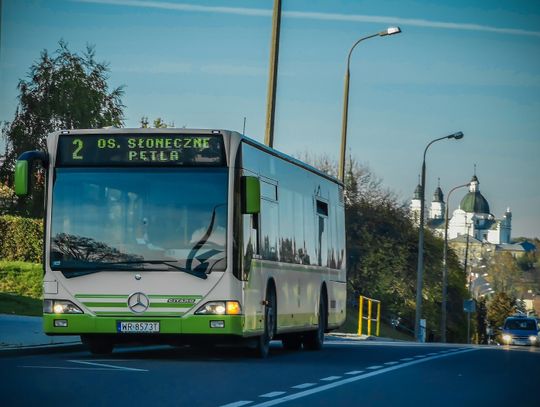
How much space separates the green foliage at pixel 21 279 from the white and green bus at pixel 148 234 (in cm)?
2249

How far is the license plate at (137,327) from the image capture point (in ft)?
64.6

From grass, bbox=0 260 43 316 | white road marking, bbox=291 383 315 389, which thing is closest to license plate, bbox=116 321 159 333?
white road marking, bbox=291 383 315 389

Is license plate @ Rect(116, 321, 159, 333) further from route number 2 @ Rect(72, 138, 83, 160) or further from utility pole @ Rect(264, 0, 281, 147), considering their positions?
utility pole @ Rect(264, 0, 281, 147)

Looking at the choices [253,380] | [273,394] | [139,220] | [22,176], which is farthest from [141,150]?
[273,394]

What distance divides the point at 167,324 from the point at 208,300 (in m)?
0.66

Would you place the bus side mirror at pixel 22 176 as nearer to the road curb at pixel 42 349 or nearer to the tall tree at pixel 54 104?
the road curb at pixel 42 349

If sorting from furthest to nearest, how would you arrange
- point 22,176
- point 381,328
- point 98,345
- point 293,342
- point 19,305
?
point 381,328, point 19,305, point 293,342, point 98,345, point 22,176

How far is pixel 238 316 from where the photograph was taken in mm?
19750

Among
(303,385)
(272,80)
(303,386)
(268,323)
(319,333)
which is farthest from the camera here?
(272,80)

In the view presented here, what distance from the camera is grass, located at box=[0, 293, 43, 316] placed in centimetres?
3509

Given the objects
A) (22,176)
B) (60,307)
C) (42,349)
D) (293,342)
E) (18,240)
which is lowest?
(293,342)

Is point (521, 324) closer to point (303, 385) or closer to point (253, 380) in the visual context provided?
point (253, 380)

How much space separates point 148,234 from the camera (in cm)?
1973

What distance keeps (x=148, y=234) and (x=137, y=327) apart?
51.2 inches
